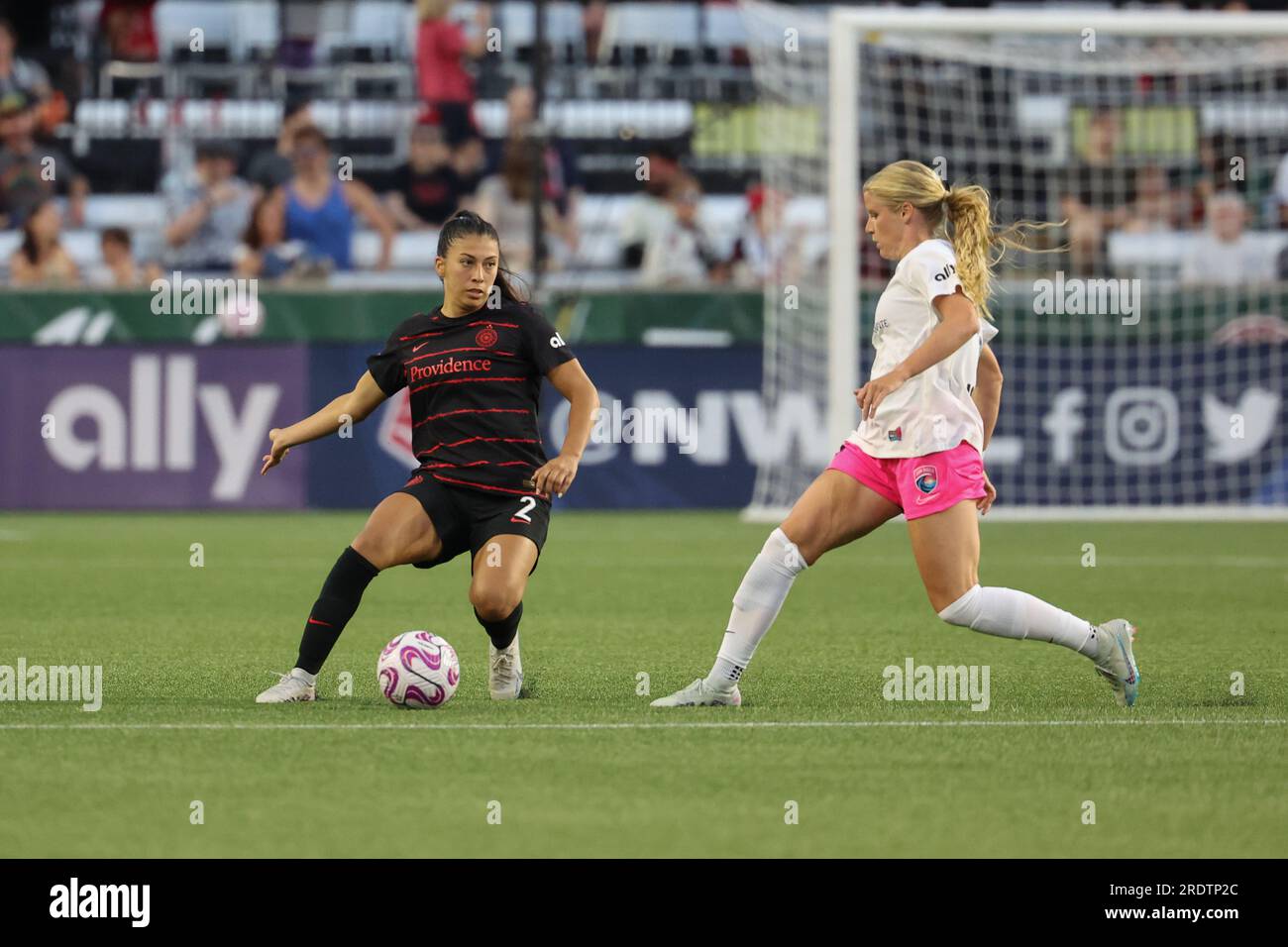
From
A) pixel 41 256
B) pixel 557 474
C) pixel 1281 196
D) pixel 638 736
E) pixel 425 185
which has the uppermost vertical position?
pixel 425 185

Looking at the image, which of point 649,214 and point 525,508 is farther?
point 649,214

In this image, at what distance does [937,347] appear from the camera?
6254 millimetres

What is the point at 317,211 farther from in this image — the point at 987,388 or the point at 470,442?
the point at 987,388

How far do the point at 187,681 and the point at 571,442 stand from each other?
1.58 metres

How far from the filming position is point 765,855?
14.6 ft

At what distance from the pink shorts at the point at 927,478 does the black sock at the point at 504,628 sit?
1.18 meters

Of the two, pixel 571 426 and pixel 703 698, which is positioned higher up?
pixel 571 426

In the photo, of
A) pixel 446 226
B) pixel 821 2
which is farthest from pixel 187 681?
pixel 821 2

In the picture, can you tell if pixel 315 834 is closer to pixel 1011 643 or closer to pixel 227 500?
pixel 1011 643

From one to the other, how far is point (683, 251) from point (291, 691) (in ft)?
37.7

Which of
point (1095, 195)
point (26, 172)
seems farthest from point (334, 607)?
point (26, 172)

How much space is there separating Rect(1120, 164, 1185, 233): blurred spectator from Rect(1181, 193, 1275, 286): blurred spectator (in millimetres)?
704
